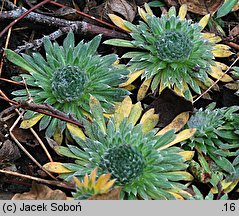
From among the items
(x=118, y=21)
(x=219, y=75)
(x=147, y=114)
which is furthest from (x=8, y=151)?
(x=219, y=75)

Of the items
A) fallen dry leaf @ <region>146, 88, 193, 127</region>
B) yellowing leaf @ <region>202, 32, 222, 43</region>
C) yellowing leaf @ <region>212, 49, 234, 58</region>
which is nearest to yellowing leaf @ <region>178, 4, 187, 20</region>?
yellowing leaf @ <region>202, 32, 222, 43</region>

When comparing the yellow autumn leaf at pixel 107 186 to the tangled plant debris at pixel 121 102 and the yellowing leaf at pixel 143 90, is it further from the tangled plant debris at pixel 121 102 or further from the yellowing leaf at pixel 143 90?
the yellowing leaf at pixel 143 90

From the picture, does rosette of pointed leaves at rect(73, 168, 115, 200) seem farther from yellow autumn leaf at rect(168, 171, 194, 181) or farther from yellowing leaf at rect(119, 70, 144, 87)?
yellowing leaf at rect(119, 70, 144, 87)

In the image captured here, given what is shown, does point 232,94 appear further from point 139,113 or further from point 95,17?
point 95,17

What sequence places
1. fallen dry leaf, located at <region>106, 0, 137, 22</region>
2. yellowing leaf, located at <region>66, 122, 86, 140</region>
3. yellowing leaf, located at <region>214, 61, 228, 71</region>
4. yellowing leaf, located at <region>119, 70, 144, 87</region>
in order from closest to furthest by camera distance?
1. yellowing leaf, located at <region>66, 122, 86, 140</region>
2. yellowing leaf, located at <region>119, 70, 144, 87</region>
3. yellowing leaf, located at <region>214, 61, 228, 71</region>
4. fallen dry leaf, located at <region>106, 0, 137, 22</region>

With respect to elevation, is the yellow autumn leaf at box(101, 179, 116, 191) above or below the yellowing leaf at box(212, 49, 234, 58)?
below
